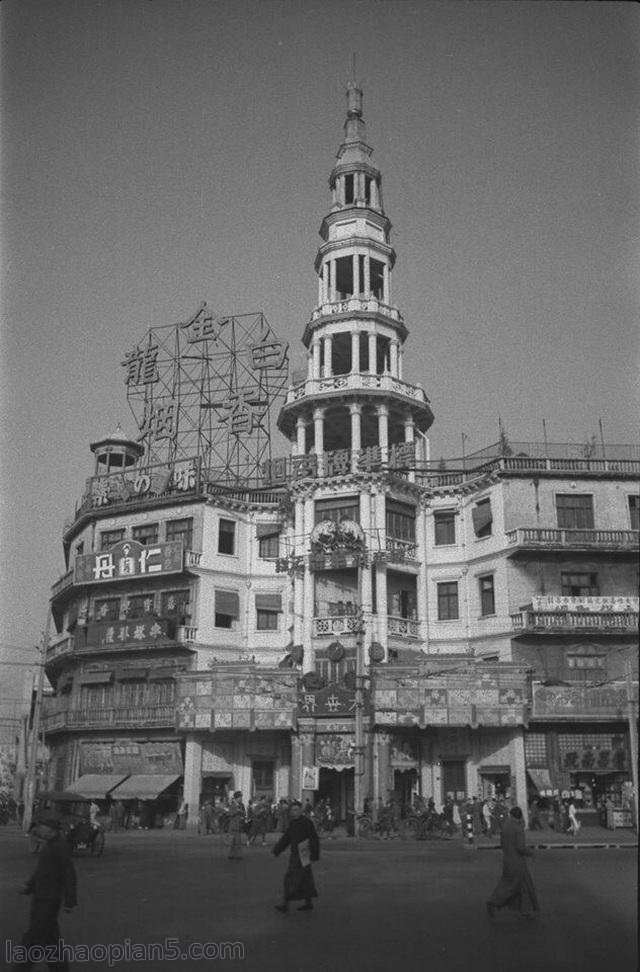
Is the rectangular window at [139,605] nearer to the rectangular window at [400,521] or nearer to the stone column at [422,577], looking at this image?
the rectangular window at [400,521]

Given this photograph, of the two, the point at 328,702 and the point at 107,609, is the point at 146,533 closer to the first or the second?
the point at 107,609

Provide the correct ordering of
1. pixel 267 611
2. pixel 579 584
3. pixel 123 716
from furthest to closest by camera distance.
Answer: pixel 267 611 < pixel 123 716 < pixel 579 584

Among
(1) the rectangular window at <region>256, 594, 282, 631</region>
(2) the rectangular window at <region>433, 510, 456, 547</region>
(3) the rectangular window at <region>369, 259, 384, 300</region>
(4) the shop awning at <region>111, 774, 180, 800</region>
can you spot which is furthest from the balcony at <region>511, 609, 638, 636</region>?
(3) the rectangular window at <region>369, 259, 384, 300</region>

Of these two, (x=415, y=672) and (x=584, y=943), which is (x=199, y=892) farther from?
(x=415, y=672)

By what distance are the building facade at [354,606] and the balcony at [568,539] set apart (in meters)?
0.11

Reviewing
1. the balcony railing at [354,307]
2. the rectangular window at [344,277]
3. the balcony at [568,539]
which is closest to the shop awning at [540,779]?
the balcony at [568,539]

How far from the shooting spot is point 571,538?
44.0 meters

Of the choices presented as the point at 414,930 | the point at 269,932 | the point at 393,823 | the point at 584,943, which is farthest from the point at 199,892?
the point at 393,823

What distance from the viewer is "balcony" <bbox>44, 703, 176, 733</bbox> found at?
4703cm

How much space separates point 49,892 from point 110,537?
44.2 metres

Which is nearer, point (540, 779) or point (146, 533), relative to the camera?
point (540, 779)

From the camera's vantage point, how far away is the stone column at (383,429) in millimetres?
46906

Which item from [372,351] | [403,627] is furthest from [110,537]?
[372,351]

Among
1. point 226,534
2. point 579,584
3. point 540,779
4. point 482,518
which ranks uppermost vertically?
point 482,518
